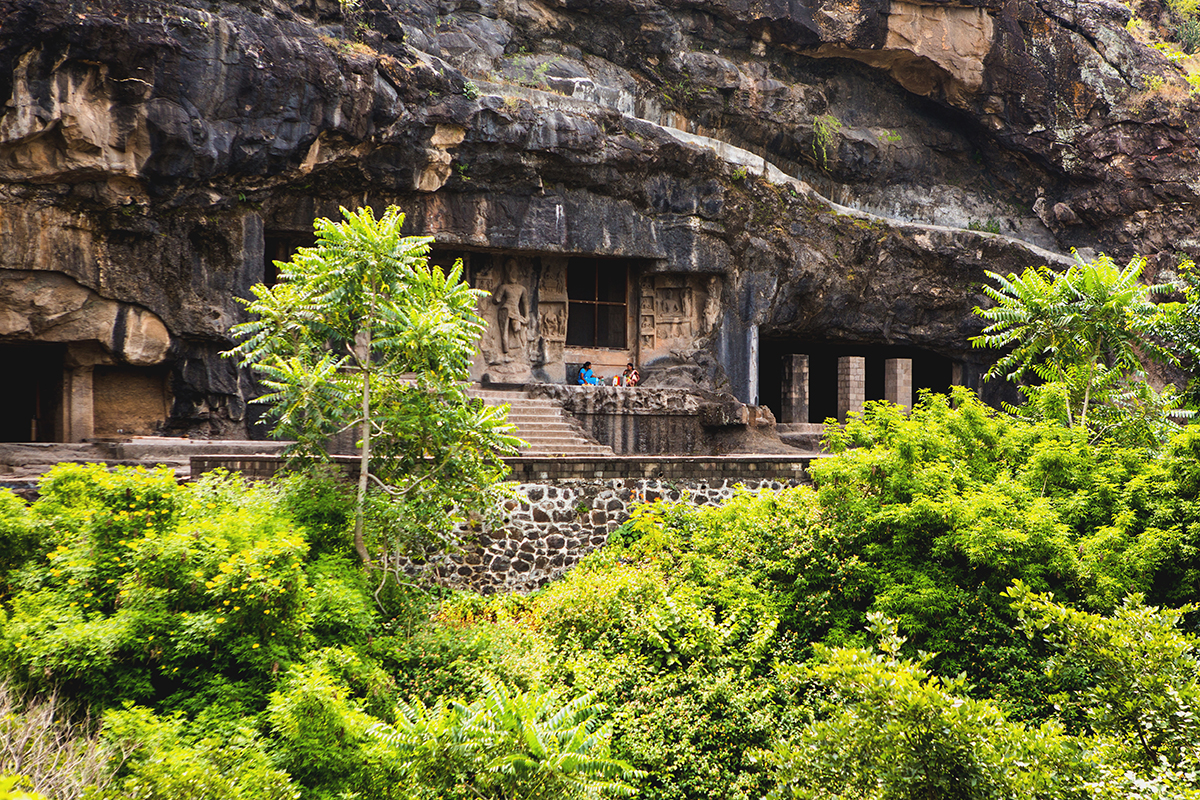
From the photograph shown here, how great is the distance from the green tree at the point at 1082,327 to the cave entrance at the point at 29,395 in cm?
1820

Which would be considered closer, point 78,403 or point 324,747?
point 324,747

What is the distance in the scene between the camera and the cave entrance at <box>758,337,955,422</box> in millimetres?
24531

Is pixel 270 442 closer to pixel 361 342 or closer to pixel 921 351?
pixel 361 342

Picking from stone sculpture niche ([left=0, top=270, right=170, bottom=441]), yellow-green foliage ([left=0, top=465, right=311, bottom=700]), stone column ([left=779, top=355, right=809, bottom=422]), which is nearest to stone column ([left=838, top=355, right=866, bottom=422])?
stone column ([left=779, top=355, right=809, bottom=422])

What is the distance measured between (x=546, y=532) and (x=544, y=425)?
5.71 meters

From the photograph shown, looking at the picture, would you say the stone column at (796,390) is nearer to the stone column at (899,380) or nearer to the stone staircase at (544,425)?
the stone column at (899,380)

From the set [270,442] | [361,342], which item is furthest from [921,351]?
[361,342]

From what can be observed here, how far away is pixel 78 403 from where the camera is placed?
1752cm

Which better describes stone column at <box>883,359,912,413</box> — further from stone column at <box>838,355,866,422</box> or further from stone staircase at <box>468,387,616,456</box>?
stone staircase at <box>468,387,616,456</box>

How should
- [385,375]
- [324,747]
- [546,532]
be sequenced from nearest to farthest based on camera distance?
[324,747] < [385,375] < [546,532]

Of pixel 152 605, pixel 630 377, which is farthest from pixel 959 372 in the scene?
pixel 152 605

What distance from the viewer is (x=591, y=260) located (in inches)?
949

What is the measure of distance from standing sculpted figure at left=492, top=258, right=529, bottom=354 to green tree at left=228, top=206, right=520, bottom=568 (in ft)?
41.4

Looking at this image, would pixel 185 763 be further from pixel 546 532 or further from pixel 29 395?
pixel 29 395
